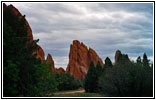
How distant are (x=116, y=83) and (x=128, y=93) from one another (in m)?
1.68

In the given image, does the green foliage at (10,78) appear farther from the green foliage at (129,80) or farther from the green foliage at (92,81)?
the green foliage at (92,81)

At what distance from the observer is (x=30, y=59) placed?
68.5 feet

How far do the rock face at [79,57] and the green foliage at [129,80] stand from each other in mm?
92793

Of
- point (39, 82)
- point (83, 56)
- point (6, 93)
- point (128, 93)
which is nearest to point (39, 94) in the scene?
point (39, 82)

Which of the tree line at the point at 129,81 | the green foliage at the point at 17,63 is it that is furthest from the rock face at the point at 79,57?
the green foliage at the point at 17,63

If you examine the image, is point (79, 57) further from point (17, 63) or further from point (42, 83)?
point (17, 63)

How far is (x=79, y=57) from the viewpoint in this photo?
12369cm

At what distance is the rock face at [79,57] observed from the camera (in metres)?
119

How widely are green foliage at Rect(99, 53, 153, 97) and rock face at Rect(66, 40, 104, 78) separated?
9279 centimetres

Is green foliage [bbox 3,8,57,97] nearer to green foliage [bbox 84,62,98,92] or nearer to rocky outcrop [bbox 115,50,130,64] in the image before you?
rocky outcrop [bbox 115,50,130,64]

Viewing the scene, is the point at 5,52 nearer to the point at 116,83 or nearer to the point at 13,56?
the point at 13,56

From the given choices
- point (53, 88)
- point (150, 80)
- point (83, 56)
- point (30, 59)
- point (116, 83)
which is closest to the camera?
A: point (30, 59)

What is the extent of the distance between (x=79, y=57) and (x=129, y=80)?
9999 cm

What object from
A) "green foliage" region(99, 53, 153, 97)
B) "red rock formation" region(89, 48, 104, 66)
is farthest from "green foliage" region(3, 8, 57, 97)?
"red rock formation" region(89, 48, 104, 66)
